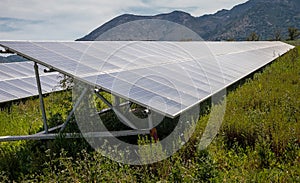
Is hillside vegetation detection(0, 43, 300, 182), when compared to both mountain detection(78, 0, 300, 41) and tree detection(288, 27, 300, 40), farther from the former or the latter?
mountain detection(78, 0, 300, 41)

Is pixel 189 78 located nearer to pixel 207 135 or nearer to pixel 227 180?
pixel 207 135

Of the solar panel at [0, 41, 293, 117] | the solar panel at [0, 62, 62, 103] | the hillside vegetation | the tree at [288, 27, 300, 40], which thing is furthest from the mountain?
the hillside vegetation

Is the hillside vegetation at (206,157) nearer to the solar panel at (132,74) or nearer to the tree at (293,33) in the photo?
the solar panel at (132,74)

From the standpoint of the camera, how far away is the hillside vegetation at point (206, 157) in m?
3.82

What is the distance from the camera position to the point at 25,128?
22.7ft

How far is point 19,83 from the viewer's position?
11.6 meters

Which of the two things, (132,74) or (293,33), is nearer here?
(132,74)

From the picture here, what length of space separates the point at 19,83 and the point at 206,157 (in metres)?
9.73

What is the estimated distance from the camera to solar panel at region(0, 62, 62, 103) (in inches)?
408

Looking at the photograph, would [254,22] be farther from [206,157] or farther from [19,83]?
[206,157]

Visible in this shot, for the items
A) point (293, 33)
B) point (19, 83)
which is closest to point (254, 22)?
point (293, 33)

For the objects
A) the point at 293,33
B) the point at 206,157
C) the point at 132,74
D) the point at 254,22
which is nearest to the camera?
the point at 206,157

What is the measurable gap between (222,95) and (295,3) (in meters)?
161

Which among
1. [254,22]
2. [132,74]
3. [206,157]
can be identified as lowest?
[206,157]
